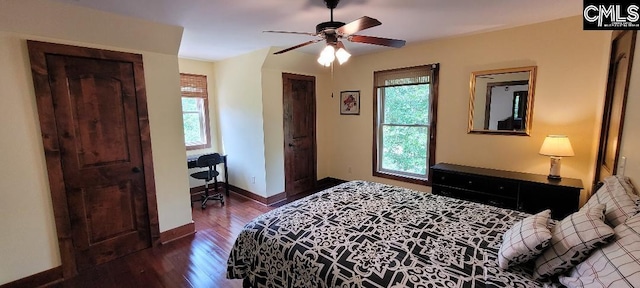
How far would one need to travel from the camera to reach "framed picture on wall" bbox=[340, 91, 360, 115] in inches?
170

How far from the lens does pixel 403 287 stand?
1163mm

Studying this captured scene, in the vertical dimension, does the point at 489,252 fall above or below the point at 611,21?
below

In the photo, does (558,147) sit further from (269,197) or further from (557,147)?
(269,197)

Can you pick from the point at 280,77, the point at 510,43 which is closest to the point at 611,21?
the point at 510,43

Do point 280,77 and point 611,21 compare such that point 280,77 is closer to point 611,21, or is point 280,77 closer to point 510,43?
point 510,43

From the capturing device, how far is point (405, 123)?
3.89m

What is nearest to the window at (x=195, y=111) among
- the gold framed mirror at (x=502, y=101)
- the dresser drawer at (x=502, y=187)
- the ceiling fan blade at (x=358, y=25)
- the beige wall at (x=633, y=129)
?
the ceiling fan blade at (x=358, y=25)

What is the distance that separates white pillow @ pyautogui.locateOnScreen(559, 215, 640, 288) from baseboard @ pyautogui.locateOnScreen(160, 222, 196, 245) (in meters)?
3.18

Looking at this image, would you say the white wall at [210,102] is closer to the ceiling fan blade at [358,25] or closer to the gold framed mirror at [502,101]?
the ceiling fan blade at [358,25]

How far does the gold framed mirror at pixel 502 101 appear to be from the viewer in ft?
9.31

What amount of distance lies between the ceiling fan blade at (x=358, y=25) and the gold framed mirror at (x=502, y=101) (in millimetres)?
2109

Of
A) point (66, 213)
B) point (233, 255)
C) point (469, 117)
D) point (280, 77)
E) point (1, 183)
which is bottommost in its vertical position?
point (233, 255)

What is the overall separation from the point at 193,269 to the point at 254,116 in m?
2.18

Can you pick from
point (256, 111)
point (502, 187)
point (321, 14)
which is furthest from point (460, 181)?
point (256, 111)
